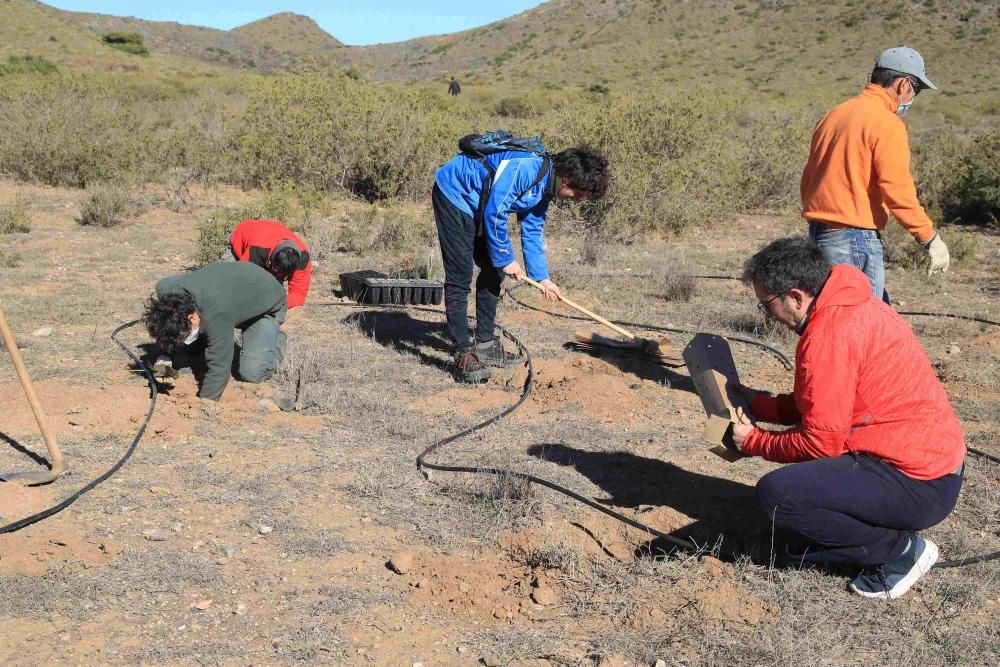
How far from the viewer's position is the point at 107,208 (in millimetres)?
9688

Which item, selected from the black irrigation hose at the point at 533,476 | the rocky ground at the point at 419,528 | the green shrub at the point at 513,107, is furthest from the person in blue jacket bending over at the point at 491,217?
the green shrub at the point at 513,107

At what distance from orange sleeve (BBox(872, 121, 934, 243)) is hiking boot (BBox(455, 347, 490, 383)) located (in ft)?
8.03

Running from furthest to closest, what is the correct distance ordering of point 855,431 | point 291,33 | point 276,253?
point 291,33 < point 276,253 < point 855,431

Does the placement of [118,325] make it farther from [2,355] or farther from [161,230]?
[161,230]

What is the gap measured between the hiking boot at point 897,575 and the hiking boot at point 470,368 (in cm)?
269

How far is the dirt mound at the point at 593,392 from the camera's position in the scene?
4.86 metres

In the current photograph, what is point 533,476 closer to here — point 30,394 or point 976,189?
point 30,394

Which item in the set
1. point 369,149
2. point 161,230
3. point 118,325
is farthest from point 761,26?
point 118,325

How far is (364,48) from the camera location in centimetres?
8625

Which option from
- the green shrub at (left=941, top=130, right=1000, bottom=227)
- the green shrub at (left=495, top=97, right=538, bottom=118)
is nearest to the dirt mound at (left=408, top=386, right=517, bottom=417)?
the green shrub at (left=941, top=130, right=1000, bottom=227)

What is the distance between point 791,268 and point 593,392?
7.77ft

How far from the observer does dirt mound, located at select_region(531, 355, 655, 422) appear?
4859mm

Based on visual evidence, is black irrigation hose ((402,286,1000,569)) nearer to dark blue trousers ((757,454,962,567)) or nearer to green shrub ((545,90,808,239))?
dark blue trousers ((757,454,962,567))

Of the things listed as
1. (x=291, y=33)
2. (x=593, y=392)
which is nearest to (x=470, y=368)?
(x=593, y=392)
